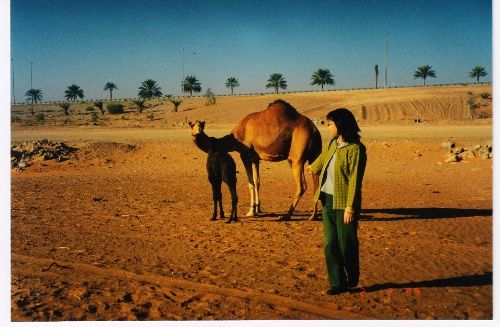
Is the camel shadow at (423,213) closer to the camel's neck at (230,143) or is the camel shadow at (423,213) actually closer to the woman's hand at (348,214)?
the camel's neck at (230,143)

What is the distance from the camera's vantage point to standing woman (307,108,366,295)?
18.1ft

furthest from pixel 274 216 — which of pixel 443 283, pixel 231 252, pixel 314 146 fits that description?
pixel 443 283

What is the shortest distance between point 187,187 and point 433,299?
9.51 m

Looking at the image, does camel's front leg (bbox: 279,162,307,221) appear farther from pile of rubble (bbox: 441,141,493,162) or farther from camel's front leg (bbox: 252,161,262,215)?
pile of rubble (bbox: 441,141,493,162)

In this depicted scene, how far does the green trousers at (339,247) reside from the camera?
223 inches

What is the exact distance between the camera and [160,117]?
54.2 m

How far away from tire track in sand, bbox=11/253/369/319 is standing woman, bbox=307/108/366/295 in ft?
1.41

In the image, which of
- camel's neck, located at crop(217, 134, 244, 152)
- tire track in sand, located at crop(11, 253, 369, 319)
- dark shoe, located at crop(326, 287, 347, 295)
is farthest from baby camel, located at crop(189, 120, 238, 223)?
dark shoe, located at crop(326, 287, 347, 295)

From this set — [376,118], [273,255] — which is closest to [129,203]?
[273,255]

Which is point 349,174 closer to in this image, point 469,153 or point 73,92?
point 469,153

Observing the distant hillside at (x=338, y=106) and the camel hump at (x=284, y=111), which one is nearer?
the camel hump at (x=284, y=111)

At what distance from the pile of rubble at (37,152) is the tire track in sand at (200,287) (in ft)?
41.3

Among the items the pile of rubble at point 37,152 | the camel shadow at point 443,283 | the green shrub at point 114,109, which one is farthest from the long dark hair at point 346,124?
the green shrub at point 114,109

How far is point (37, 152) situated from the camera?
65.2ft
